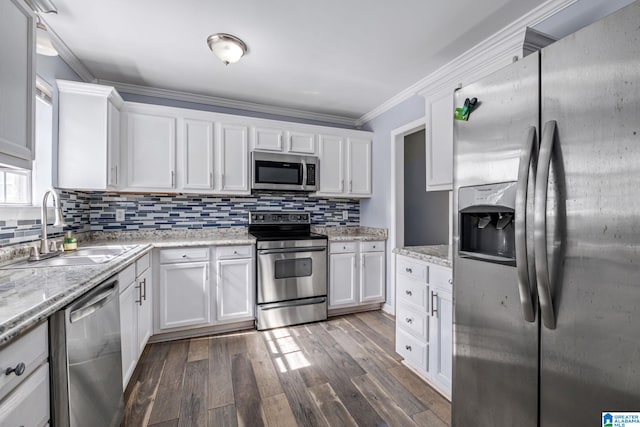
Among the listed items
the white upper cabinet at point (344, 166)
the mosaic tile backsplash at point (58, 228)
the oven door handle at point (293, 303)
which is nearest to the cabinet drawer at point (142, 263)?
the mosaic tile backsplash at point (58, 228)

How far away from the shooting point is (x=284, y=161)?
320cm

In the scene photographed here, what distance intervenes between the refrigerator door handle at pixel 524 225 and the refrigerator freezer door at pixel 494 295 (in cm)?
2

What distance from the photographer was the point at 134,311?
2008 millimetres

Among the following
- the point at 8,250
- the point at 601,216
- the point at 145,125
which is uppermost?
the point at 145,125

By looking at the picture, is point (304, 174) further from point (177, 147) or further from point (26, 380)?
point (26, 380)

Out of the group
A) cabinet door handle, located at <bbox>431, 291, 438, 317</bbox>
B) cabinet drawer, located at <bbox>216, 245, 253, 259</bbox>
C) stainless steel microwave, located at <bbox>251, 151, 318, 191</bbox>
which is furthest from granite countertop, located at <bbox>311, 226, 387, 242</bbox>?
cabinet door handle, located at <bbox>431, 291, 438, 317</bbox>

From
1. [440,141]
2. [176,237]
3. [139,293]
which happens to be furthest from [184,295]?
[440,141]

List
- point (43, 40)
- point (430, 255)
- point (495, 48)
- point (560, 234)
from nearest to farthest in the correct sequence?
point (560, 234), point (43, 40), point (495, 48), point (430, 255)

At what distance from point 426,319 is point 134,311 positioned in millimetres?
2066

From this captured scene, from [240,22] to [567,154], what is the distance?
201 centimetres

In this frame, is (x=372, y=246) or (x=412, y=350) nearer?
(x=412, y=350)

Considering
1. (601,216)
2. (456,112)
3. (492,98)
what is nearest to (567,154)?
(601,216)

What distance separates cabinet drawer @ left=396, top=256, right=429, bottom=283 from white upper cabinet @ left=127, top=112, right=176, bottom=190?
7.50ft

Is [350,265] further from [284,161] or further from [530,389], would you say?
[530,389]
